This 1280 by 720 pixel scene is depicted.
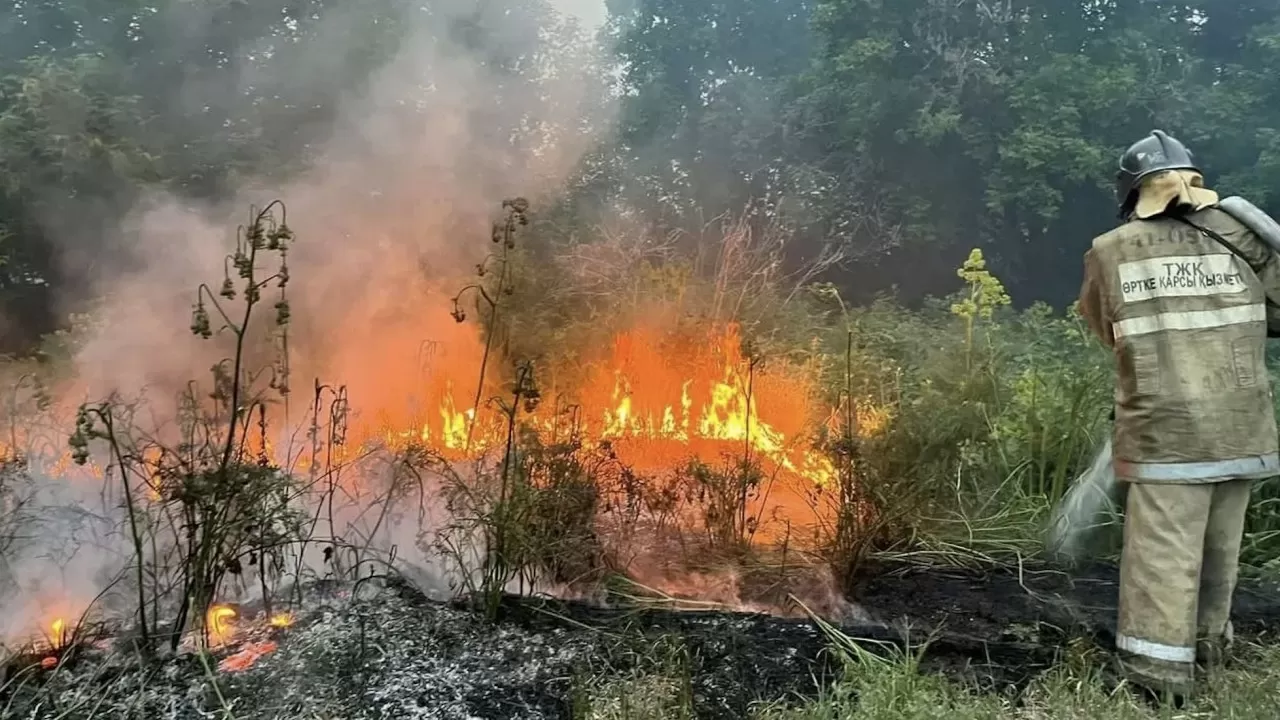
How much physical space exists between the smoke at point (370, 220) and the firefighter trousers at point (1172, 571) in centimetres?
434

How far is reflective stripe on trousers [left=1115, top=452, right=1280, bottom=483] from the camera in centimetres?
289

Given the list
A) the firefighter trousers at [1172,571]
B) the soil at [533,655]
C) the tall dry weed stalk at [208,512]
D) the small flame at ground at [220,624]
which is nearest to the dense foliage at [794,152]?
the soil at [533,655]

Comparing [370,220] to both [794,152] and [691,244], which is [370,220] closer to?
[691,244]

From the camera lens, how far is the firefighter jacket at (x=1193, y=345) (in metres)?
2.91

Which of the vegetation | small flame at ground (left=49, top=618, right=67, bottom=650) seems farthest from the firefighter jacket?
small flame at ground (left=49, top=618, right=67, bottom=650)

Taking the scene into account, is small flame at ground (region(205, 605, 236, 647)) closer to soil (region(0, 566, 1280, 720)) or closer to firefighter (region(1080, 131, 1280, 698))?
soil (region(0, 566, 1280, 720))

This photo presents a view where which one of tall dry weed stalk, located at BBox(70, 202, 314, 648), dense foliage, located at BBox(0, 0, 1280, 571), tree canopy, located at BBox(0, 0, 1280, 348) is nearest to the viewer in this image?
tall dry weed stalk, located at BBox(70, 202, 314, 648)

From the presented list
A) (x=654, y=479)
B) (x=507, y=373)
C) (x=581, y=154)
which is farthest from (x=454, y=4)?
(x=654, y=479)

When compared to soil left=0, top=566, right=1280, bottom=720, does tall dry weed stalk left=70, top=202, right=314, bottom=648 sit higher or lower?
higher

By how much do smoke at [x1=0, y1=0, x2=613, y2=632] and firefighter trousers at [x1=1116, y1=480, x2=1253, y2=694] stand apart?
434cm

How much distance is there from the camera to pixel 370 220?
684 cm

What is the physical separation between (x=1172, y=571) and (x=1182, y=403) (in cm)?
58

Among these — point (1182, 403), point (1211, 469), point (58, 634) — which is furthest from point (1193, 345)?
point (58, 634)

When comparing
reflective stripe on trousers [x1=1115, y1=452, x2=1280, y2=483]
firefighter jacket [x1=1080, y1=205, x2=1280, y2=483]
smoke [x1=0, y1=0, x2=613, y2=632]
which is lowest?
reflective stripe on trousers [x1=1115, y1=452, x2=1280, y2=483]
